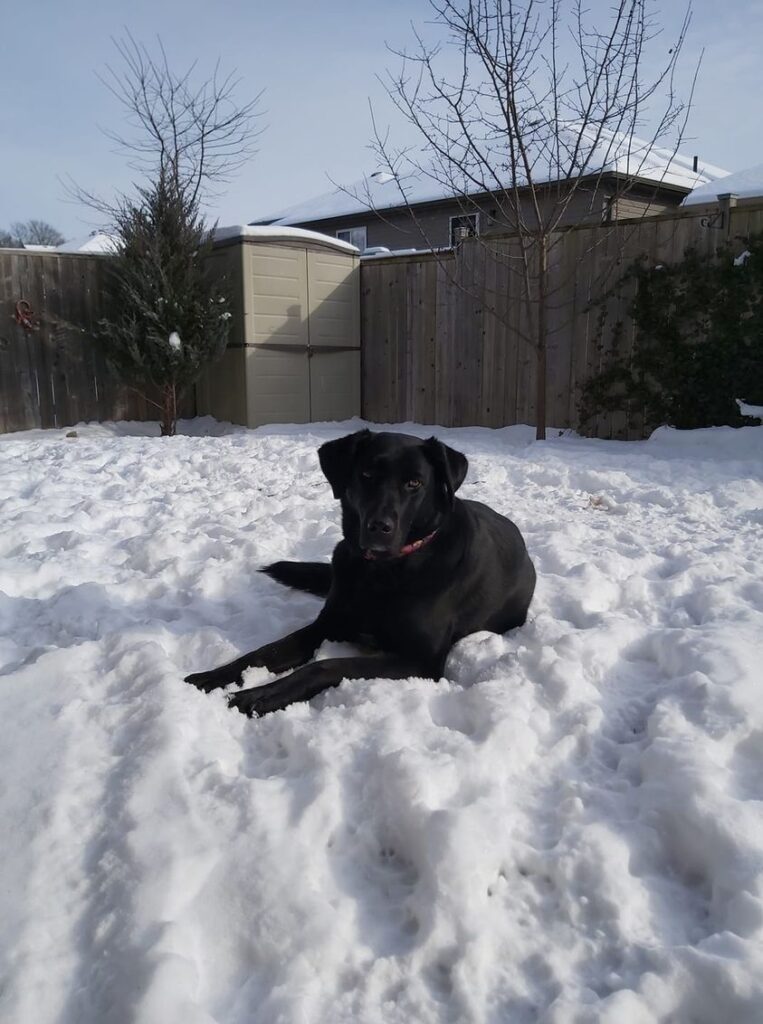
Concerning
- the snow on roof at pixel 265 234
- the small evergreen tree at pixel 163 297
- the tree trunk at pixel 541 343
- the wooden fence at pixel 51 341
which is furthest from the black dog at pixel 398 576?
the wooden fence at pixel 51 341

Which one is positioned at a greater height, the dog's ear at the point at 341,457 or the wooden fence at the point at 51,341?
Answer: the wooden fence at the point at 51,341

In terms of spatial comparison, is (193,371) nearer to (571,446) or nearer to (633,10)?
(571,446)

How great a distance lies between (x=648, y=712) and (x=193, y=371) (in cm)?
754

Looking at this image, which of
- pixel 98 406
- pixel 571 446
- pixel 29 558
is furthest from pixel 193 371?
pixel 29 558

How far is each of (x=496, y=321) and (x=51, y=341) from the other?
17.8ft

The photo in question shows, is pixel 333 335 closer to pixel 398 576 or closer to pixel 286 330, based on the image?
pixel 286 330

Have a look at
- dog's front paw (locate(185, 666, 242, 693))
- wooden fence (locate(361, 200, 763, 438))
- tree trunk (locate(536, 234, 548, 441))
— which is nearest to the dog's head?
dog's front paw (locate(185, 666, 242, 693))

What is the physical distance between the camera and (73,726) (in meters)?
1.96

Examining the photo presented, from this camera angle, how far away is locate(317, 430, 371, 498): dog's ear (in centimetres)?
265

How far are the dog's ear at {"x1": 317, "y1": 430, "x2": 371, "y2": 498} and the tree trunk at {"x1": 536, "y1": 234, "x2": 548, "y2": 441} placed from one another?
5263 mm

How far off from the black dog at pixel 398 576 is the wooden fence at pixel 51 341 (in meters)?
7.23

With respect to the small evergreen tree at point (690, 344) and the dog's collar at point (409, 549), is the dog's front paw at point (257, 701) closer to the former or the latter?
the dog's collar at point (409, 549)

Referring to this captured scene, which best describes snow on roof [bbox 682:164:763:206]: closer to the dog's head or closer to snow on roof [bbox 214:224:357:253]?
snow on roof [bbox 214:224:357:253]

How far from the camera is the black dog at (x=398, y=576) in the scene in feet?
7.68
